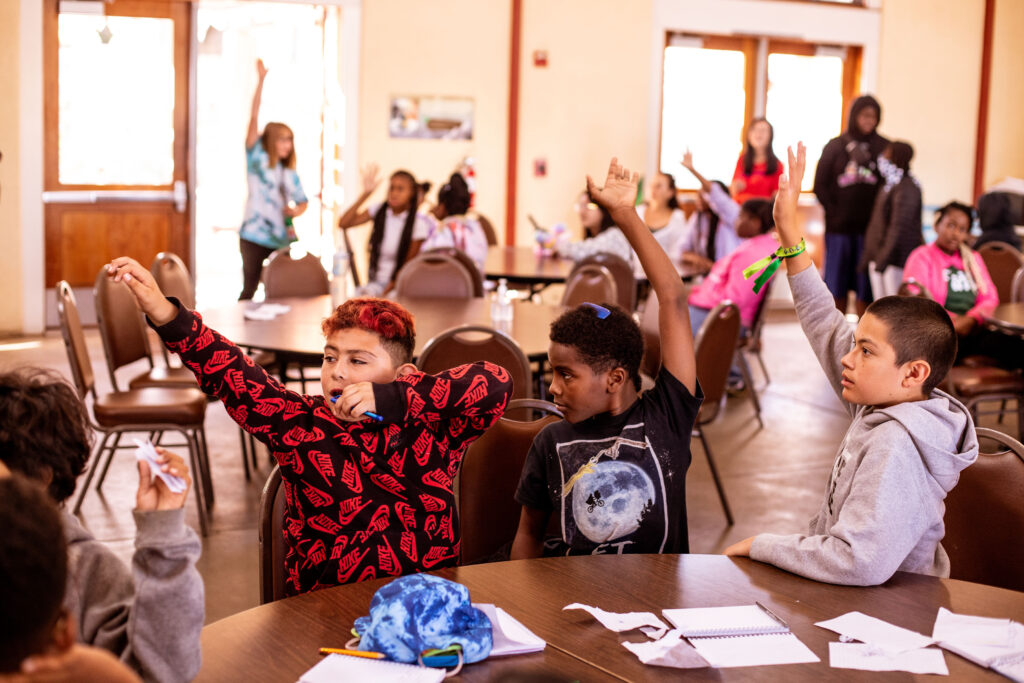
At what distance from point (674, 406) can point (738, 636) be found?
63 centimetres

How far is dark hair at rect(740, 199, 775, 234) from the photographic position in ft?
19.2

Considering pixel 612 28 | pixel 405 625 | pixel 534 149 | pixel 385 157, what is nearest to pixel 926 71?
pixel 612 28

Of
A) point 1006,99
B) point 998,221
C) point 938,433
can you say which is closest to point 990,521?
point 938,433

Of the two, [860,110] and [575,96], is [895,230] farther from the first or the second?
[575,96]

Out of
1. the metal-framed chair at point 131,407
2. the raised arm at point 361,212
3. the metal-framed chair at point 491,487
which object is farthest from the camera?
the raised arm at point 361,212

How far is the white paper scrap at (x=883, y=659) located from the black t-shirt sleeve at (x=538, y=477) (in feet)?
2.39

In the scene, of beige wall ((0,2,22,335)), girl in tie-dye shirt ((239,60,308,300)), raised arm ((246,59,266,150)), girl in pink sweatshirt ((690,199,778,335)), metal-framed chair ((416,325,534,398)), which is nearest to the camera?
metal-framed chair ((416,325,534,398))

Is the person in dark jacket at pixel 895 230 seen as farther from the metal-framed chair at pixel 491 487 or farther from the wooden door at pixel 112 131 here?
the wooden door at pixel 112 131

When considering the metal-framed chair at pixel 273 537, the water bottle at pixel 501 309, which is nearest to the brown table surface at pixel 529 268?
the water bottle at pixel 501 309

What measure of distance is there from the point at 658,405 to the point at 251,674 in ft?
3.29

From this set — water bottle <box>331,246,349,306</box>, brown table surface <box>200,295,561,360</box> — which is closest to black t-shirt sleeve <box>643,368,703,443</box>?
brown table surface <box>200,295,561,360</box>

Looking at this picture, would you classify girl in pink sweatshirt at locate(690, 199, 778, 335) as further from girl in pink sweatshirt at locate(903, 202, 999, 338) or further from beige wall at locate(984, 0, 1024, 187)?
beige wall at locate(984, 0, 1024, 187)

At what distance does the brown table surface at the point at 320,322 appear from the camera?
3.95 m

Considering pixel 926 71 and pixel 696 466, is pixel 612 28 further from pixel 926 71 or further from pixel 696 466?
pixel 696 466
